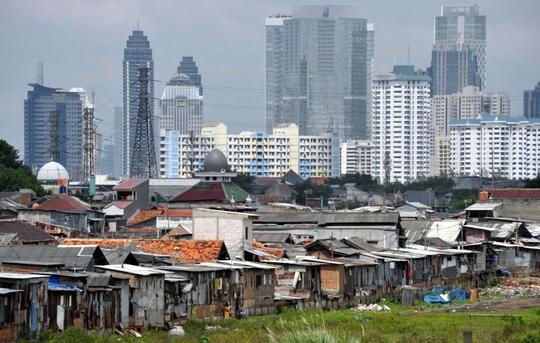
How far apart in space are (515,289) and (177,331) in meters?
17.6

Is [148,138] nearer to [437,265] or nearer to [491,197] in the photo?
[491,197]

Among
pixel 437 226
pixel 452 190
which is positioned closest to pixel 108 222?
pixel 437 226

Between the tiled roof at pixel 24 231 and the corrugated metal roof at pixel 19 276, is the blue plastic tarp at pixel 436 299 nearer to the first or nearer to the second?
the tiled roof at pixel 24 231

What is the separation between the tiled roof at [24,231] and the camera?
40.6 meters

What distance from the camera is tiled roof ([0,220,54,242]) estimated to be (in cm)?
4062

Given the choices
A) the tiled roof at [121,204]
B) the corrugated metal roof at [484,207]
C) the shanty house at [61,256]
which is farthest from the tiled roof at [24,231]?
the corrugated metal roof at [484,207]

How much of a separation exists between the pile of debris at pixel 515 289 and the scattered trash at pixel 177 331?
14.3 metres

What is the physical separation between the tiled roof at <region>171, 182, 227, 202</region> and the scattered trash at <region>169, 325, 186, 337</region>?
36253 millimetres

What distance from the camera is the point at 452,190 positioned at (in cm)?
12394

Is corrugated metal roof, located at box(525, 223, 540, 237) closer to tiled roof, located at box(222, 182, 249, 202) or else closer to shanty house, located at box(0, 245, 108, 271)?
tiled roof, located at box(222, 182, 249, 202)

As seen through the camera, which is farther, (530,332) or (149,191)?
(149,191)

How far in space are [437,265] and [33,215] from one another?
13.3 metres

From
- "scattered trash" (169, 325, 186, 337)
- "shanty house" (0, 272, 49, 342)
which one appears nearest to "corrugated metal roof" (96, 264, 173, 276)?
"scattered trash" (169, 325, 186, 337)

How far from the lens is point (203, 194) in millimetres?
68000
